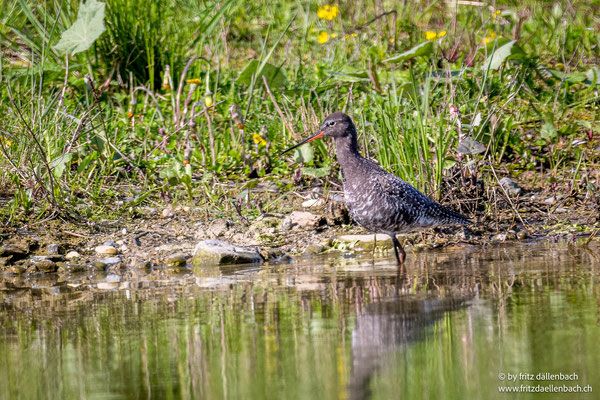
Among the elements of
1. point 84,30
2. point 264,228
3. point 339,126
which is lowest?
point 264,228

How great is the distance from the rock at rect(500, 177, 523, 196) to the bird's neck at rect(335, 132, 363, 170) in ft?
4.77

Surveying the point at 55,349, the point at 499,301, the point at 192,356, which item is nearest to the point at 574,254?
the point at 499,301

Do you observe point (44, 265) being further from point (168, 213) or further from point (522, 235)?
point (522, 235)

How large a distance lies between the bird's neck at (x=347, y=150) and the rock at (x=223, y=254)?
1098mm

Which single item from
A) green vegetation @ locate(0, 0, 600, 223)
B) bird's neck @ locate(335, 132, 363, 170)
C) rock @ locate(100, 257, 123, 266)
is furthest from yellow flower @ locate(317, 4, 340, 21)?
rock @ locate(100, 257, 123, 266)

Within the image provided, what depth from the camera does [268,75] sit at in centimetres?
891

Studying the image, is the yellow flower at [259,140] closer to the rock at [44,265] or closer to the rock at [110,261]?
the rock at [110,261]

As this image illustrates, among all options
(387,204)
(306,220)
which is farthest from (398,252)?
(306,220)

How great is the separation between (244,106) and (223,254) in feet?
9.90

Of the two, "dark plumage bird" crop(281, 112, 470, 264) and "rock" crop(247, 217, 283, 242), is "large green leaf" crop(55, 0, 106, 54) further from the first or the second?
"dark plumage bird" crop(281, 112, 470, 264)

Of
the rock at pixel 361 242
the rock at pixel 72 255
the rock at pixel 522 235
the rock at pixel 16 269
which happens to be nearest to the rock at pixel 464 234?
the rock at pixel 522 235

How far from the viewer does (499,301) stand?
183 inches

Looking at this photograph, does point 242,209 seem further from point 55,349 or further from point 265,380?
point 265,380

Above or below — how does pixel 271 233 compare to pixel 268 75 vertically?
below
